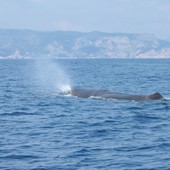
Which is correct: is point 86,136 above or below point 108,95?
below

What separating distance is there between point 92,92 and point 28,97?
6.17 meters

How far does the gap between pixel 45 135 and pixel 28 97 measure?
73.4 ft

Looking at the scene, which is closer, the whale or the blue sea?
the blue sea

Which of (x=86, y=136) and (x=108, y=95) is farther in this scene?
(x=108, y=95)

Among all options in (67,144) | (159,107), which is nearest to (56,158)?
(67,144)

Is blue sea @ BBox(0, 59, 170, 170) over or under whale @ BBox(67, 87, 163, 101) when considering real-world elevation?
under

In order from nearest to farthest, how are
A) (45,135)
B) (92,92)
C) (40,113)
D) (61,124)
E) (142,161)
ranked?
(142,161) < (45,135) < (61,124) < (40,113) < (92,92)

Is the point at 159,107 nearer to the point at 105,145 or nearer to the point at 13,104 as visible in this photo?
the point at 13,104

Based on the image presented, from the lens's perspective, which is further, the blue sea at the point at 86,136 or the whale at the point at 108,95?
the whale at the point at 108,95

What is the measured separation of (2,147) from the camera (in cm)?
2364

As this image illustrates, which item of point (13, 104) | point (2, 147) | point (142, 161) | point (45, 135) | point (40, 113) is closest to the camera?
point (142, 161)

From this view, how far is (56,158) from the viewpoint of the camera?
2139cm

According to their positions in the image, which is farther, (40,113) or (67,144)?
(40,113)

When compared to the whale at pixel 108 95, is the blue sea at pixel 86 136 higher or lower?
lower
